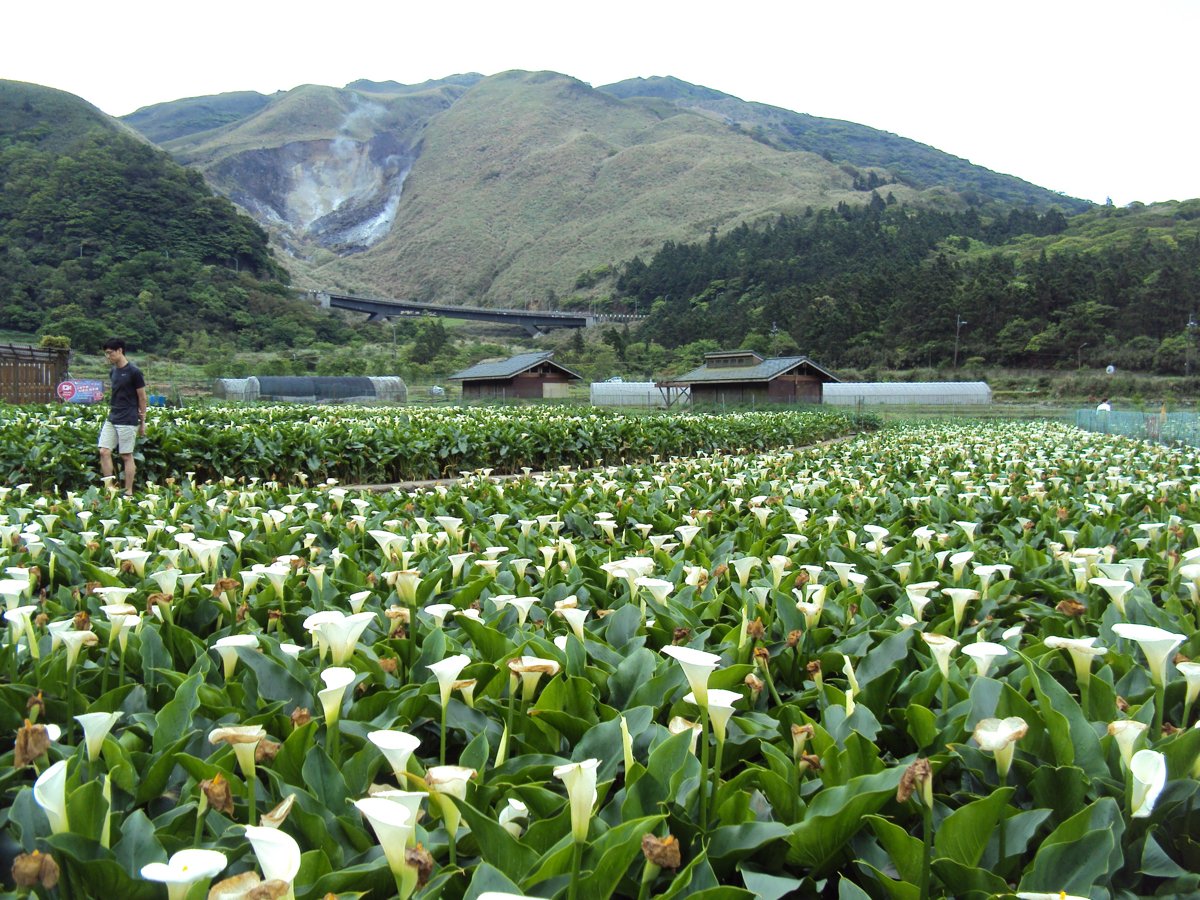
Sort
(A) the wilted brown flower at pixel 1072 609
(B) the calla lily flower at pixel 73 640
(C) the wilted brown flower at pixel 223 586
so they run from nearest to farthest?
(B) the calla lily flower at pixel 73 640
(A) the wilted brown flower at pixel 1072 609
(C) the wilted brown flower at pixel 223 586

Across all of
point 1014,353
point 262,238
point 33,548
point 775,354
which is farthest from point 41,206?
point 33,548

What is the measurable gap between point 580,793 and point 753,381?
37921mm

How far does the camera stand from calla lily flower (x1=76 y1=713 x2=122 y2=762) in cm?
154

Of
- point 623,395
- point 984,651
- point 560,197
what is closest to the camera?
point 984,651

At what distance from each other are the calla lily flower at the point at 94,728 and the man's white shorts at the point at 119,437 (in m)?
8.24

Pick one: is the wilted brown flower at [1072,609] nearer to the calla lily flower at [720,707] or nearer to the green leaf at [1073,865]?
the green leaf at [1073,865]

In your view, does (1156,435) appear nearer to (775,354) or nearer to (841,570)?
(841,570)

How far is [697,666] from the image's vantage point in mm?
1494

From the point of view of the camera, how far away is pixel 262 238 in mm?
85875

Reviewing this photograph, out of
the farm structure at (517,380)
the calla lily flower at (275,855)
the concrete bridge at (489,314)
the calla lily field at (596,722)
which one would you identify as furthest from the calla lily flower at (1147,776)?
the concrete bridge at (489,314)

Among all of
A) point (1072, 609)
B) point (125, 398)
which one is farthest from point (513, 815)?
point (125, 398)

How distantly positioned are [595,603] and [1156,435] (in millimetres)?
21314

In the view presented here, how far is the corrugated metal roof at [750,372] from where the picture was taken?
38.2m

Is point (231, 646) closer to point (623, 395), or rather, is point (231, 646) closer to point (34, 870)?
point (34, 870)
